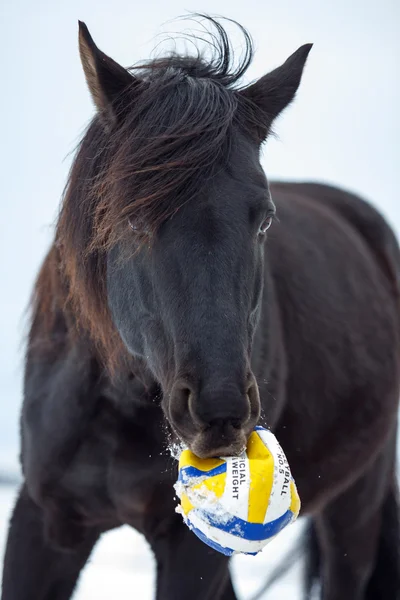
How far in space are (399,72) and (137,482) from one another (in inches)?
504

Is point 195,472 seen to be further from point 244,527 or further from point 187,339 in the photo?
point 187,339

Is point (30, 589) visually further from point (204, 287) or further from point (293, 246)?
point (293, 246)

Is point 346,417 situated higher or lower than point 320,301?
lower

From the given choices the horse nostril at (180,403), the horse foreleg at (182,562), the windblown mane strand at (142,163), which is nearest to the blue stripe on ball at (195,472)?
the horse nostril at (180,403)

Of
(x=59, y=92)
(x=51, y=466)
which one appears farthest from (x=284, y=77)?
(x=59, y=92)

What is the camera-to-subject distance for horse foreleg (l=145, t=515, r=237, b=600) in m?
2.96

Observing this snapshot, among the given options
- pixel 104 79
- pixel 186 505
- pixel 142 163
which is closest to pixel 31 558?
pixel 186 505

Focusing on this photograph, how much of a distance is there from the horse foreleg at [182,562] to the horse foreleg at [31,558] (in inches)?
11.7

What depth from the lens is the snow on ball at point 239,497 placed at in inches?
79.8

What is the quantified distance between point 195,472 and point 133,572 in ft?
11.8

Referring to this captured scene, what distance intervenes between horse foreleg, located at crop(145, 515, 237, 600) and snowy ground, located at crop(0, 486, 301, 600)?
184 cm

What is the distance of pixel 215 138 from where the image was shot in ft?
7.91

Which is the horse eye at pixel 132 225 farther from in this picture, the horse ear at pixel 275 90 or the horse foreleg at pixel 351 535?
the horse foreleg at pixel 351 535

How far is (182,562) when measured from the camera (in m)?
2.96
